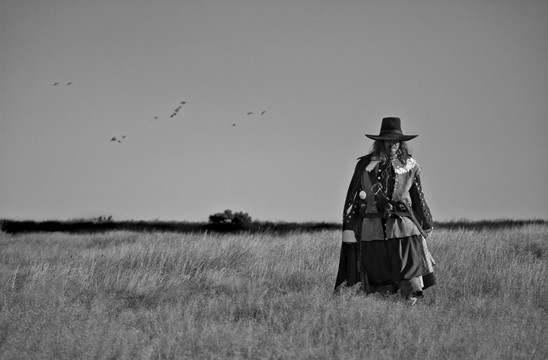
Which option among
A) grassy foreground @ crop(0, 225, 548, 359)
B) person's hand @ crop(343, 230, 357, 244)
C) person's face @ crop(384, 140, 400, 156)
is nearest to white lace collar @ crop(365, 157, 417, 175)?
person's face @ crop(384, 140, 400, 156)

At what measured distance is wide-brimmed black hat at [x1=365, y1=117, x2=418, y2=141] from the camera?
895 cm

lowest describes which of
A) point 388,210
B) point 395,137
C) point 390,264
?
point 390,264

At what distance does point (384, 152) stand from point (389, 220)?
0.81m

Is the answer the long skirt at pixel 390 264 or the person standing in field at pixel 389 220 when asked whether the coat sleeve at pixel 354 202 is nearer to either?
the person standing in field at pixel 389 220

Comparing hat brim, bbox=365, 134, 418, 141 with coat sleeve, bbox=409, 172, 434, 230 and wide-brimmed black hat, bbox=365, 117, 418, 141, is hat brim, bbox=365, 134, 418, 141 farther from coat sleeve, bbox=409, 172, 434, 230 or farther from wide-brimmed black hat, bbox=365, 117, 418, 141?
coat sleeve, bbox=409, 172, 434, 230

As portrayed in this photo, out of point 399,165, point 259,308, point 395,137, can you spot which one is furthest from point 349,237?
point 259,308

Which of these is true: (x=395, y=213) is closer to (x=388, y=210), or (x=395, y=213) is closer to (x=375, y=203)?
(x=388, y=210)

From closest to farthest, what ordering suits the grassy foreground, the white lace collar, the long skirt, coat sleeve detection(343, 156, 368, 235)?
the grassy foreground < the long skirt < the white lace collar < coat sleeve detection(343, 156, 368, 235)

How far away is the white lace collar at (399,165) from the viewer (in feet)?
29.6

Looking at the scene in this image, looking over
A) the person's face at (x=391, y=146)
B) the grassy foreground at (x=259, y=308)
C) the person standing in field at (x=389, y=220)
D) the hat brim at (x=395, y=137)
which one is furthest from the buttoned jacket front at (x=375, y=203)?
the grassy foreground at (x=259, y=308)

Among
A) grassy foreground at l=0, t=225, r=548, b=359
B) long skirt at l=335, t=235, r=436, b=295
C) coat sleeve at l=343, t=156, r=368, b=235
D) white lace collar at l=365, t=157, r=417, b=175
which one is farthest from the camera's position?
coat sleeve at l=343, t=156, r=368, b=235

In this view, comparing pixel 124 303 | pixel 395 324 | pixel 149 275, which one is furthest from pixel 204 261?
pixel 395 324

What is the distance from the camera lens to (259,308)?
28.0 feet

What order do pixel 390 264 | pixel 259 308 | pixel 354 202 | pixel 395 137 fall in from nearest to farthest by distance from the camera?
→ pixel 259 308 < pixel 395 137 < pixel 390 264 < pixel 354 202
